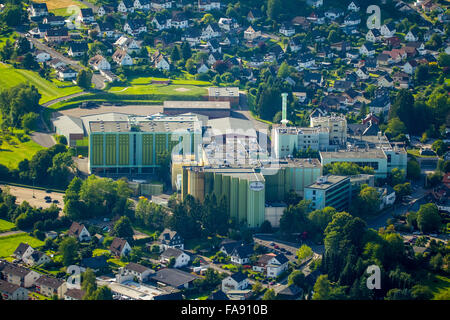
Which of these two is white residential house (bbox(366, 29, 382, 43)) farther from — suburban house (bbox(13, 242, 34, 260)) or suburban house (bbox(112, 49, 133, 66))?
suburban house (bbox(13, 242, 34, 260))

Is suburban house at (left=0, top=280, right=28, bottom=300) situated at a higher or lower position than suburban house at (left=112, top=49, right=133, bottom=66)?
lower

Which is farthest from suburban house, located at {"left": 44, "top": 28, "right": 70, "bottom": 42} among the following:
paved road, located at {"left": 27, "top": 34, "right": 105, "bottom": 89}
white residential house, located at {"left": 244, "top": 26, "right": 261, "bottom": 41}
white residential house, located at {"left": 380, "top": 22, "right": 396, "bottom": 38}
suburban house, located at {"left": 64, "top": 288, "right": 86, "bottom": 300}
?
suburban house, located at {"left": 64, "top": 288, "right": 86, "bottom": 300}

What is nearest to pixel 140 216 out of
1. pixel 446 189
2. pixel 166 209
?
pixel 166 209

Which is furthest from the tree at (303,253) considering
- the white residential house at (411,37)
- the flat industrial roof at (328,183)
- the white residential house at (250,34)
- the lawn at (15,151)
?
the white residential house at (411,37)

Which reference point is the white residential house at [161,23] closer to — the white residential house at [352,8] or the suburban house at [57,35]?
the suburban house at [57,35]

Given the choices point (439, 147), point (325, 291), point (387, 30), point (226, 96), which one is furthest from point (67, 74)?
point (325, 291)

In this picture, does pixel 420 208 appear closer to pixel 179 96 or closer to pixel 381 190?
pixel 381 190
